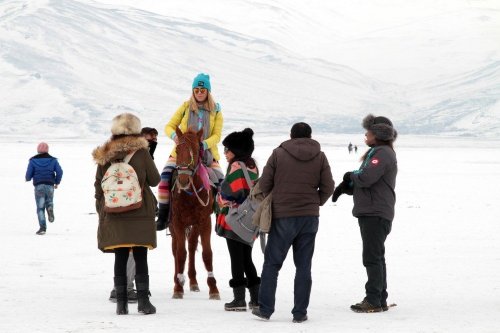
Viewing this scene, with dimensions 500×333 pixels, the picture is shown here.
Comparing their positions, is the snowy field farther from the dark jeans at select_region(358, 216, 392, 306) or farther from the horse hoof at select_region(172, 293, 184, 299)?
the dark jeans at select_region(358, 216, 392, 306)

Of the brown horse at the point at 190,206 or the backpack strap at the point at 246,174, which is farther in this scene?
the brown horse at the point at 190,206

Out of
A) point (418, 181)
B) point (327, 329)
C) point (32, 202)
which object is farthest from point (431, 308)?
point (418, 181)

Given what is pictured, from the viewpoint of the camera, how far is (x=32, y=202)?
2706 cm

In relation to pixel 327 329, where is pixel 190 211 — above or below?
above

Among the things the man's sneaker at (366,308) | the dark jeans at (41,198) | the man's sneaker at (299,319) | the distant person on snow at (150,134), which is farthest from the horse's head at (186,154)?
the dark jeans at (41,198)

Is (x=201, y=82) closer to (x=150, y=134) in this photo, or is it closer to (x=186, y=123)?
(x=186, y=123)

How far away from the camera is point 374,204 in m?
9.85

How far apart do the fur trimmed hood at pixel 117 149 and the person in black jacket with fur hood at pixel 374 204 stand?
2.14 meters

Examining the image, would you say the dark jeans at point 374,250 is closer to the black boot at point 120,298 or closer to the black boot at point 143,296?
the black boot at point 143,296

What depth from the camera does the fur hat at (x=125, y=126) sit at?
31.3 feet

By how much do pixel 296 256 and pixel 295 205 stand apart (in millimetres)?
564

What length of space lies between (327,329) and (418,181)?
34.3m

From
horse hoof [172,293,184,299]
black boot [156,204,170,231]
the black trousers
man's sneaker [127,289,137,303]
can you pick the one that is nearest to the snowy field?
horse hoof [172,293,184,299]

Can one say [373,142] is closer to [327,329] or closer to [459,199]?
[327,329]
